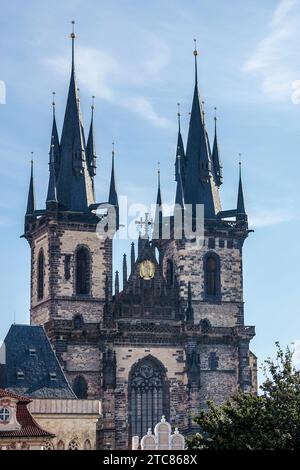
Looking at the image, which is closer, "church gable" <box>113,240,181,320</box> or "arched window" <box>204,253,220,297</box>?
"church gable" <box>113,240,181,320</box>

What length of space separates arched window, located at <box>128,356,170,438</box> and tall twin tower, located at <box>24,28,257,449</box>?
0.24ft

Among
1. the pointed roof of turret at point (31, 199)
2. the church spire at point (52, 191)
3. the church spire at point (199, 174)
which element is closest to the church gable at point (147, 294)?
the church spire at point (199, 174)

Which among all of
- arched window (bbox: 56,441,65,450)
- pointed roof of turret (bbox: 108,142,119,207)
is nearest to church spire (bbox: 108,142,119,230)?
pointed roof of turret (bbox: 108,142,119,207)

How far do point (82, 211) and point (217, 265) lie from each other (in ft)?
37.7

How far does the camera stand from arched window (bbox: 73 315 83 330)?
277ft

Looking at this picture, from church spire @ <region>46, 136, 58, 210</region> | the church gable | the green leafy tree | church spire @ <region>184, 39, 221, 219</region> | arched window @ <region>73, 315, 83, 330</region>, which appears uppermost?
church spire @ <region>184, 39, 221, 219</region>

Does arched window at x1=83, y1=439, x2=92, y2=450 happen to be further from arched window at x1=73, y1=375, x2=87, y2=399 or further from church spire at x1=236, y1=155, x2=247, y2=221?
church spire at x1=236, y1=155, x2=247, y2=221

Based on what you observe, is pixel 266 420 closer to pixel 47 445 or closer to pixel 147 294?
pixel 47 445

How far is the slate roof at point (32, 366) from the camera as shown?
239 feet

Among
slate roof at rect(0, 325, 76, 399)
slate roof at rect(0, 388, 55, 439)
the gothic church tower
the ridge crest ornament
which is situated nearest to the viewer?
slate roof at rect(0, 388, 55, 439)

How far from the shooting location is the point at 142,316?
8669 cm

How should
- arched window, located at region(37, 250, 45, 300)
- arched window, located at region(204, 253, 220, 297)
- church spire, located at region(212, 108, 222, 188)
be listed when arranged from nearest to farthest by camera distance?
arched window, located at region(37, 250, 45, 300)
arched window, located at region(204, 253, 220, 297)
church spire, located at region(212, 108, 222, 188)

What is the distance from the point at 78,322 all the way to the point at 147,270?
698 centimetres
